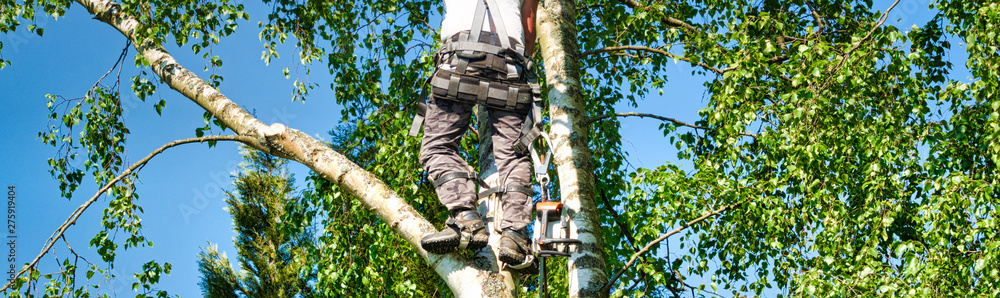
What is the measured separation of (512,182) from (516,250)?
367mm

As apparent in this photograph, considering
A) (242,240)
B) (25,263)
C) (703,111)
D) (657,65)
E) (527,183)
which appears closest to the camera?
(527,183)

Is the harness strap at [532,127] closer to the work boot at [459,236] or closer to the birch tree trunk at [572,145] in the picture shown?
the birch tree trunk at [572,145]

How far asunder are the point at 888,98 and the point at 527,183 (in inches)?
110

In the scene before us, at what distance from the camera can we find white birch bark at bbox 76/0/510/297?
3.50 metres

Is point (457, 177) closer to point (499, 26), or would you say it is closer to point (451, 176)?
point (451, 176)

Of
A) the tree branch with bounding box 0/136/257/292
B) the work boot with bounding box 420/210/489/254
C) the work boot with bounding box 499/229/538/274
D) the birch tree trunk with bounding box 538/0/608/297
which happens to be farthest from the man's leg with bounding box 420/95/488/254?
the tree branch with bounding box 0/136/257/292

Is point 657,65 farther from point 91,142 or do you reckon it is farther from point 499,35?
point 91,142

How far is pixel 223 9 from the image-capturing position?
6.53 m

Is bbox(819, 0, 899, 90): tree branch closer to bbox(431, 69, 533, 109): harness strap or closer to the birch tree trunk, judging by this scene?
the birch tree trunk

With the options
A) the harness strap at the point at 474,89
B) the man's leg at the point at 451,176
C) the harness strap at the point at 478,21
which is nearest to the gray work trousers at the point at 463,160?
the man's leg at the point at 451,176

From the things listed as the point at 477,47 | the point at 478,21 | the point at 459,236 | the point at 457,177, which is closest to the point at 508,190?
the point at 457,177

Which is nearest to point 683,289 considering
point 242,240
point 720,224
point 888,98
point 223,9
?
point 720,224

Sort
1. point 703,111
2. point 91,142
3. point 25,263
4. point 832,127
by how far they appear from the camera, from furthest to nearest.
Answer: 1. point 91,142
2. point 703,111
3. point 25,263
4. point 832,127

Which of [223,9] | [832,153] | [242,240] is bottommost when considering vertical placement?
[832,153]
